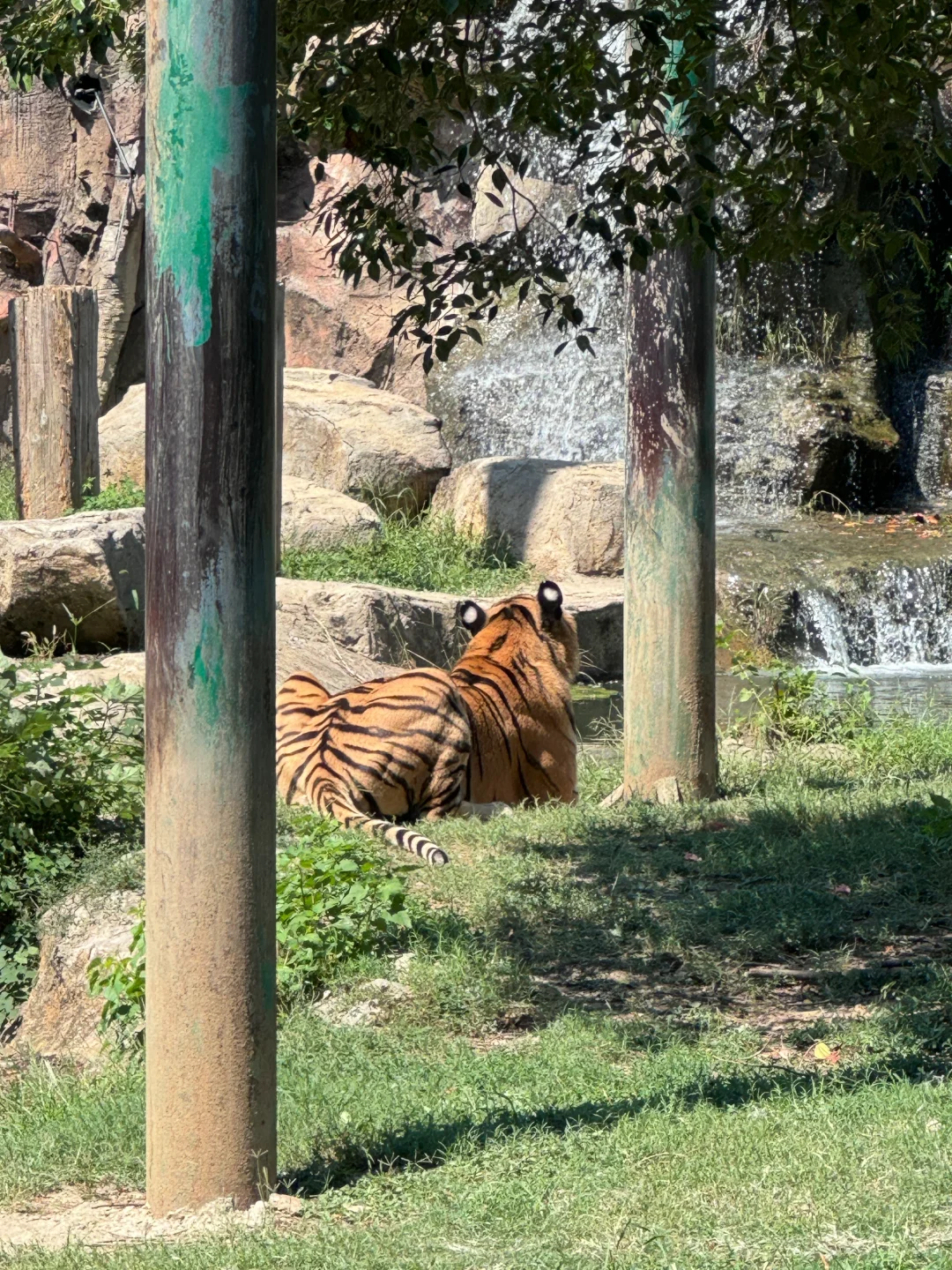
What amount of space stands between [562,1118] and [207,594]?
4.91 feet

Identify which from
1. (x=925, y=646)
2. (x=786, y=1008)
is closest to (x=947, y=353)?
(x=925, y=646)

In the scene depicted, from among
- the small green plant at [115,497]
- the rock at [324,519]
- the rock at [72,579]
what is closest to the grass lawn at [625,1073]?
the rock at [72,579]

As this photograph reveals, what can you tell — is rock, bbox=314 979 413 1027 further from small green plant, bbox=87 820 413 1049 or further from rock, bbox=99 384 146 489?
rock, bbox=99 384 146 489

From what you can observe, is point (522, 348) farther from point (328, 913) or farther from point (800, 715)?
point (328, 913)

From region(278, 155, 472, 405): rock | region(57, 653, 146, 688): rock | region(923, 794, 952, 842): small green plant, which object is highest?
region(278, 155, 472, 405): rock

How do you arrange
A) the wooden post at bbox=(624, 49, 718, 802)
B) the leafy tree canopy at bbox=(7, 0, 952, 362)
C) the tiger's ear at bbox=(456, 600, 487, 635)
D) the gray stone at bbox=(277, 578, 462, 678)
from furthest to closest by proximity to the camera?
the gray stone at bbox=(277, 578, 462, 678), the tiger's ear at bbox=(456, 600, 487, 635), the wooden post at bbox=(624, 49, 718, 802), the leafy tree canopy at bbox=(7, 0, 952, 362)

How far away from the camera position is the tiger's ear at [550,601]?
799 centimetres

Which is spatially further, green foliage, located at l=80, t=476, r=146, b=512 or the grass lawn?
green foliage, located at l=80, t=476, r=146, b=512

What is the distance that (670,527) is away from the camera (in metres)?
7.23

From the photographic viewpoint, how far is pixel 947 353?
19672 mm

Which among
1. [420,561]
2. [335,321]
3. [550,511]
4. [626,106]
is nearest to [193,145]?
[626,106]

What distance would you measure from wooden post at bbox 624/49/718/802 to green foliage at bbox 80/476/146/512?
21.1 feet

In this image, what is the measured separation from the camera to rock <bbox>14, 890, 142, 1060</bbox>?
18.1ft

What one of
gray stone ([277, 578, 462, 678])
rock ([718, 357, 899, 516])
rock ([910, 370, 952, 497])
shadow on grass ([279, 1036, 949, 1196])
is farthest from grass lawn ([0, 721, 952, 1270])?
rock ([910, 370, 952, 497])
